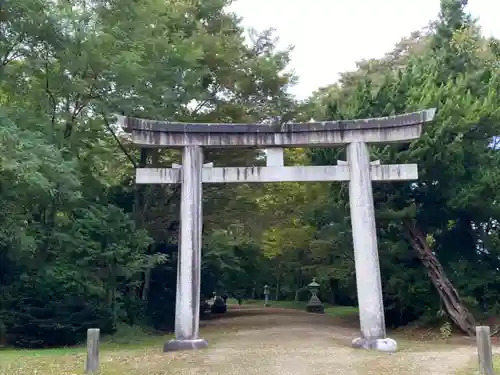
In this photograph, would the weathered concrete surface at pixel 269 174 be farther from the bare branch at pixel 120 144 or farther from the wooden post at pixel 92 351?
the bare branch at pixel 120 144

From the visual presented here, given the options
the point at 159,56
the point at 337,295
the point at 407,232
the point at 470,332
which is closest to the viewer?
the point at 470,332

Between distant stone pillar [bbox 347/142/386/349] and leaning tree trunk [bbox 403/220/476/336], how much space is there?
423 cm

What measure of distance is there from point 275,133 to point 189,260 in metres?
3.61

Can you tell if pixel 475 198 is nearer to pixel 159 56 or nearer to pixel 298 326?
pixel 298 326

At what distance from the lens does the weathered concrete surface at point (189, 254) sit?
1182 cm

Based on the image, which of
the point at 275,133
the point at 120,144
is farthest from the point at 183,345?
the point at 120,144

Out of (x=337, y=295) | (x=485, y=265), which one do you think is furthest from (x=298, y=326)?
(x=337, y=295)

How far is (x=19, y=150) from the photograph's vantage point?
12.0 m

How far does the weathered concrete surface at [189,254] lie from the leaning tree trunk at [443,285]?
7.01 metres

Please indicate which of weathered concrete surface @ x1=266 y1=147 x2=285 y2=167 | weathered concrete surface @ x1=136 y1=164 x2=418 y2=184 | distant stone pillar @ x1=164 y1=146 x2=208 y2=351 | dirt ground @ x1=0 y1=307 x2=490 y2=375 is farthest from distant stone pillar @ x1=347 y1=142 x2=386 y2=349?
distant stone pillar @ x1=164 y1=146 x2=208 y2=351

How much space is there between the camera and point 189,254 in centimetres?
1207

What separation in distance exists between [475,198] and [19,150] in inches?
475

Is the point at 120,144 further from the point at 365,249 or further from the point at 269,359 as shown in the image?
the point at 269,359

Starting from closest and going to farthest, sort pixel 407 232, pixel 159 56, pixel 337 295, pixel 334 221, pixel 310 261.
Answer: pixel 407 232
pixel 159 56
pixel 334 221
pixel 310 261
pixel 337 295
